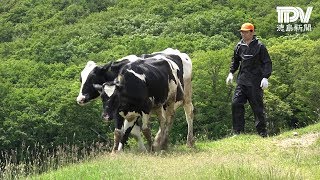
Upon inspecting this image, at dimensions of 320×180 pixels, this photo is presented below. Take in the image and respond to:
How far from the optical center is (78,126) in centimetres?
5825

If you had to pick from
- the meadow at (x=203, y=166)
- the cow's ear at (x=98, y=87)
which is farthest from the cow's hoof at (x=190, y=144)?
the cow's ear at (x=98, y=87)

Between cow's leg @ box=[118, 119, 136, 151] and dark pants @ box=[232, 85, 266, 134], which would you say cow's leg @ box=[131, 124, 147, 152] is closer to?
cow's leg @ box=[118, 119, 136, 151]

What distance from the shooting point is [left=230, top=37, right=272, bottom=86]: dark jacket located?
13000 mm

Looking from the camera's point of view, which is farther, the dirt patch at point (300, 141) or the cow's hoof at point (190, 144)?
the cow's hoof at point (190, 144)

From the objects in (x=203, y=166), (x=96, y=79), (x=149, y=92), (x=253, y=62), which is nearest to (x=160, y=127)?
(x=149, y=92)

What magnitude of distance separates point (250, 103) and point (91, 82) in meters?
4.57

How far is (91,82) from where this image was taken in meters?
10.8

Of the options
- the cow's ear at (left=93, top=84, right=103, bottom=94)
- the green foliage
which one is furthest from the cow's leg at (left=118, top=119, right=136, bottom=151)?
the green foliage

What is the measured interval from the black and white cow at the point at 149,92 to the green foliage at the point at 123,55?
5501 mm

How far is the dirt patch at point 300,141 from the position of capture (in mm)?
11463

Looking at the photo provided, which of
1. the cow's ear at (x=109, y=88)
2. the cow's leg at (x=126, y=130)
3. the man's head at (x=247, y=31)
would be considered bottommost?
the cow's leg at (x=126, y=130)

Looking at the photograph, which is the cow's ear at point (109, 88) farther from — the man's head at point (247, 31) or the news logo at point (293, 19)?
the news logo at point (293, 19)

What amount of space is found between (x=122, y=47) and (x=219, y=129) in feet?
161

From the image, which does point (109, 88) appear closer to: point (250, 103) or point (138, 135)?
point (138, 135)
